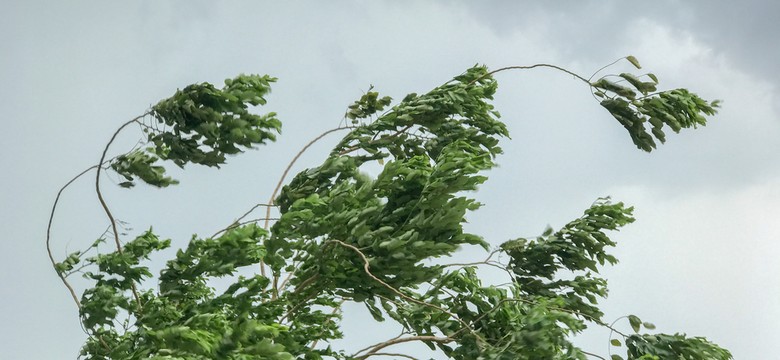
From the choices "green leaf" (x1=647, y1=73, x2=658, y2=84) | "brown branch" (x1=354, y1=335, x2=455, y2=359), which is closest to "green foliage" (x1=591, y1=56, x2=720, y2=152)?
"green leaf" (x1=647, y1=73, x2=658, y2=84)

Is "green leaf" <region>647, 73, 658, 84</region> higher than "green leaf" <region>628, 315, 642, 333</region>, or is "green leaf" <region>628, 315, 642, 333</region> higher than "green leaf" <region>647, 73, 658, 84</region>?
"green leaf" <region>647, 73, 658, 84</region>

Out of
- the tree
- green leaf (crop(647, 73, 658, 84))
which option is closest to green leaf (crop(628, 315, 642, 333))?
the tree

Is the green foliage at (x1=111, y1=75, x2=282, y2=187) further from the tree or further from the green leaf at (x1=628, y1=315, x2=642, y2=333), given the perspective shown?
the green leaf at (x1=628, y1=315, x2=642, y2=333)

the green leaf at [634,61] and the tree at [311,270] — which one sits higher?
the green leaf at [634,61]

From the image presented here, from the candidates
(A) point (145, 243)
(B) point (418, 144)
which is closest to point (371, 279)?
(A) point (145, 243)

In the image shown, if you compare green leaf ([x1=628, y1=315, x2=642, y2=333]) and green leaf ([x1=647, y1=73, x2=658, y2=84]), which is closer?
green leaf ([x1=628, y1=315, x2=642, y2=333])

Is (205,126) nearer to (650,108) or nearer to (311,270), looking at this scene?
(311,270)

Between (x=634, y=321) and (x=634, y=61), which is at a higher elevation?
(x=634, y=61)

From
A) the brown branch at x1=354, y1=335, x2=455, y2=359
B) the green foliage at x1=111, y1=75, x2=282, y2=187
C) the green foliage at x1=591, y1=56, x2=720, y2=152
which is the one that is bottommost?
the brown branch at x1=354, y1=335, x2=455, y2=359

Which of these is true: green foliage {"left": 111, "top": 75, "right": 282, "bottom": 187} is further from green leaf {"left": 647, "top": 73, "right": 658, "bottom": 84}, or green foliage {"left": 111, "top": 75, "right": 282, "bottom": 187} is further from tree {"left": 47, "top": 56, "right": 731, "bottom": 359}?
green leaf {"left": 647, "top": 73, "right": 658, "bottom": 84}

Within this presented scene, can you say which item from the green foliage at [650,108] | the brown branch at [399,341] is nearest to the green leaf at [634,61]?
the green foliage at [650,108]

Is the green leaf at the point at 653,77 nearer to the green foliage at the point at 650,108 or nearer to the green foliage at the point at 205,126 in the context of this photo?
the green foliage at the point at 650,108

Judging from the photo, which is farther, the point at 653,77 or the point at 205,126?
the point at 653,77

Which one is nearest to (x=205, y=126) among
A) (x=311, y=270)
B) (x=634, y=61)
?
(x=311, y=270)
